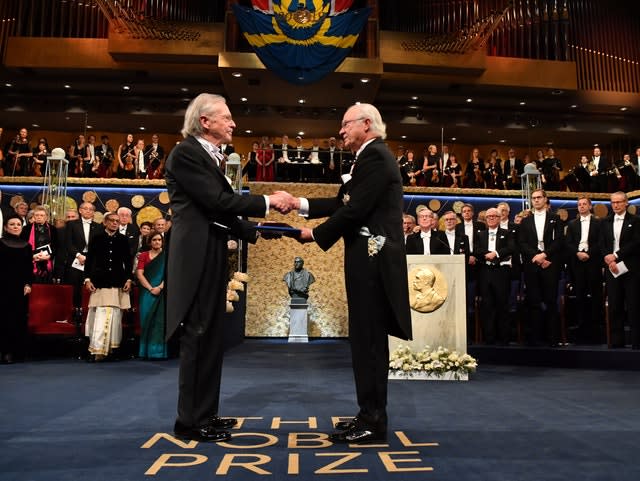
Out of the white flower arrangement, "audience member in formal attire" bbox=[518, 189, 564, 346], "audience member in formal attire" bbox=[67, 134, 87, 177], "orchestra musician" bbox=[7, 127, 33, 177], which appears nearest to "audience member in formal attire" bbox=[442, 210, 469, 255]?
"audience member in formal attire" bbox=[518, 189, 564, 346]

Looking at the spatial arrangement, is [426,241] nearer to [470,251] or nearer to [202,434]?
[470,251]

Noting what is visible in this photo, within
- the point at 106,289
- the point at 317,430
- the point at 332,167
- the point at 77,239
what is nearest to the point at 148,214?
the point at 332,167

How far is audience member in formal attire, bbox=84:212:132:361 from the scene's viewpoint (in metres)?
5.54

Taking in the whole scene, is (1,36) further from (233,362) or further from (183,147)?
(183,147)

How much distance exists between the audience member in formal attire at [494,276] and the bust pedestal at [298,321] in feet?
11.2

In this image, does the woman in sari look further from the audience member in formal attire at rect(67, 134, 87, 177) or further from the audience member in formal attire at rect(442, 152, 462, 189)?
the audience member in formal attire at rect(442, 152, 462, 189)

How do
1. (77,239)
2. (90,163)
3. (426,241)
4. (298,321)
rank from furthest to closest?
(90,163)
(298,321)
(77,239)
(426,241)

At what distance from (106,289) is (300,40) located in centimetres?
723

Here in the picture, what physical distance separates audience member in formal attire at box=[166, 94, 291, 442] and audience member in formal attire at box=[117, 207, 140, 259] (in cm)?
523

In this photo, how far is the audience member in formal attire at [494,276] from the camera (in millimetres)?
5996

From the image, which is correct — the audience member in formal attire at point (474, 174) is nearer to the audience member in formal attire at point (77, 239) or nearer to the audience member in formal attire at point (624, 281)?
the audience member in formal attire at point (624, 281)

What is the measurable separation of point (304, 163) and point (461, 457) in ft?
30.0

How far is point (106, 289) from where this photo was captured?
561cm

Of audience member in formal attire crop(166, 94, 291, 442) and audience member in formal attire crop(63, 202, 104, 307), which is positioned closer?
audience member in formal attire crop(166, 94, 291, 442)
